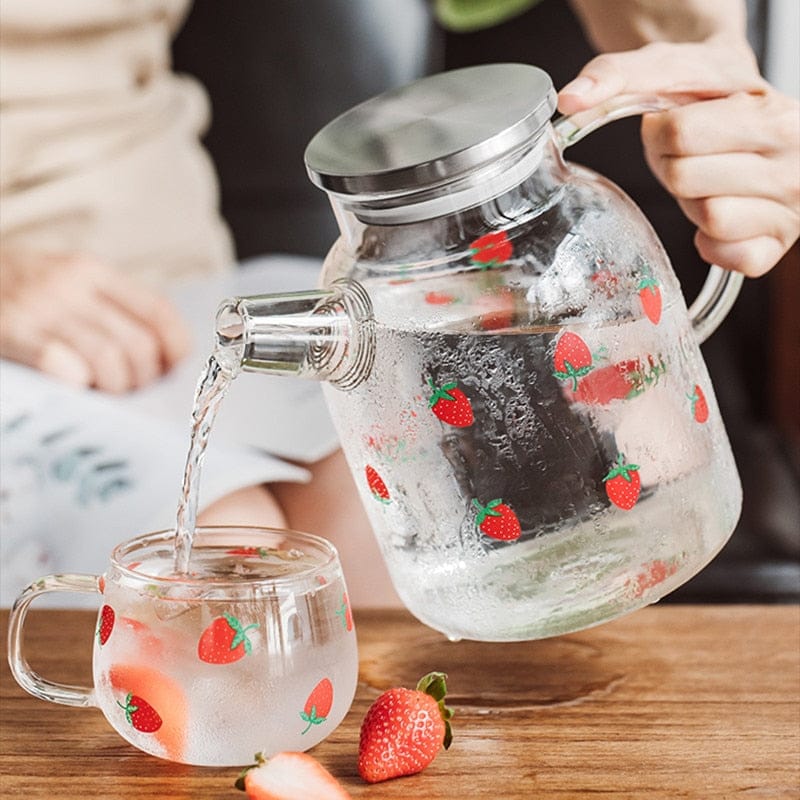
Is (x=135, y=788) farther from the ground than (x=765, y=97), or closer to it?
closer to it

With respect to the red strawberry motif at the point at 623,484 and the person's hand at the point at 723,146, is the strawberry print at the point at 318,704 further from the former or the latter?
the person's hand at the point at 723,146

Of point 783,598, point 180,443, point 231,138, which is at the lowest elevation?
point 783,598

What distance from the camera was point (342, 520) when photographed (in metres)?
1.04

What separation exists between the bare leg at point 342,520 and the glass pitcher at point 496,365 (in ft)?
1.27

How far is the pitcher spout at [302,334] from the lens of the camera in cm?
58

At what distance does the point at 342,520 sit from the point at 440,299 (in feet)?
1.49

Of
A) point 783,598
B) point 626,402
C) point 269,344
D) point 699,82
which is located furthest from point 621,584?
point 783,598

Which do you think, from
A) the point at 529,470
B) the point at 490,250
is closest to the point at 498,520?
the point at 529,470

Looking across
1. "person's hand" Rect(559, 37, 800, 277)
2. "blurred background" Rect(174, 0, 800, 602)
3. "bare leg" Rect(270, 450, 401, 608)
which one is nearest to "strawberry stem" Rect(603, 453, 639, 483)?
"person's hand" Rect(559, 37, 800, 277)

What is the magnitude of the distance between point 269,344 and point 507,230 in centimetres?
13

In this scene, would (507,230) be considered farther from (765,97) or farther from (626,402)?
(765,97)

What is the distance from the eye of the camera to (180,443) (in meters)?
0.88

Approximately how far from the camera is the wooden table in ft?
1.82

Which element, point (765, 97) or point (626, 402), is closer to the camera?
point (626, 402)
